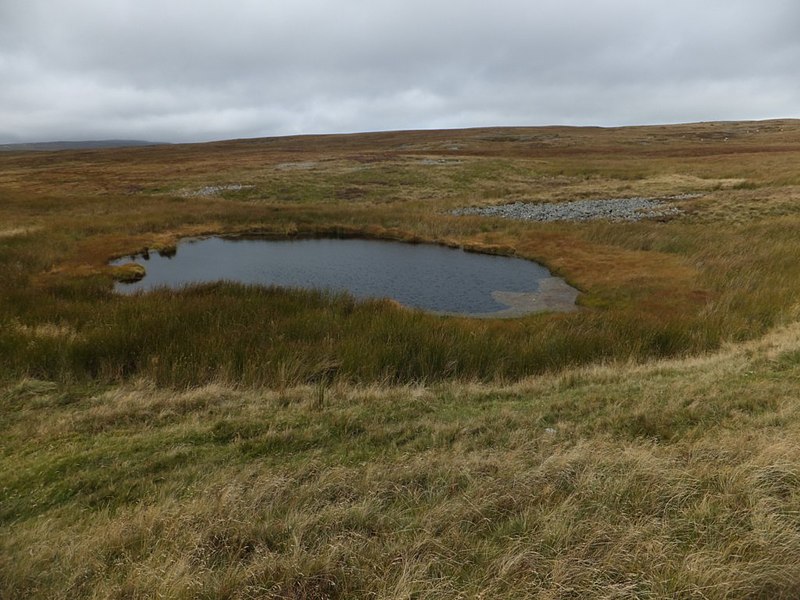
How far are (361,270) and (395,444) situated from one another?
18.2 m

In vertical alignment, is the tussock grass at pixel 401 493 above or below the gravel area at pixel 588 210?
below

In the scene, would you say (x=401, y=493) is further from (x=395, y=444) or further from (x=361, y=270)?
(x=361, y=270)

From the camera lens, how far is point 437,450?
636cm

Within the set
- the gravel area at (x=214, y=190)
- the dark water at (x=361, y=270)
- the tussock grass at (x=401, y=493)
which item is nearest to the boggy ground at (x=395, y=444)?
the tussock grass at (x=401, y=493)

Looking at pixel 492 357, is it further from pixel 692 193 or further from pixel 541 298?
pixel 692 193

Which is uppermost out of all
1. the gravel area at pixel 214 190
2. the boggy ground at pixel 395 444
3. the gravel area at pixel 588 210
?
the gravel area at pixel 214 190

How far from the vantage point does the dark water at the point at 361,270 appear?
20469 millimetres

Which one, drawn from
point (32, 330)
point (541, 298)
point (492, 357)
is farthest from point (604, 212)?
point (32, 330)

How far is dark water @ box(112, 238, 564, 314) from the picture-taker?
20469 mm

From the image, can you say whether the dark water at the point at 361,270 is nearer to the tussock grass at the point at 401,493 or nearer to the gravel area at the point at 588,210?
the gravel area at the point at 588,210

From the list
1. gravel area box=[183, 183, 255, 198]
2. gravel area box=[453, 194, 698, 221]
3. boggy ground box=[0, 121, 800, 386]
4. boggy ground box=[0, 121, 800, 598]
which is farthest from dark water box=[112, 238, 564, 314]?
gravel area box=[183, 183, 255, 198]

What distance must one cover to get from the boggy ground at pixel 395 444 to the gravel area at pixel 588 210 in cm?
1536

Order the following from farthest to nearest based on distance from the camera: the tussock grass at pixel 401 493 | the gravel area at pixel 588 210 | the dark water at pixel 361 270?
1. the gravel area at pixel 588 210
2. the dark water at pixel 361 270
3. the tussock grass at pixel 401 493

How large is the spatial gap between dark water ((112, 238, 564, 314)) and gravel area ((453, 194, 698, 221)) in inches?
413
